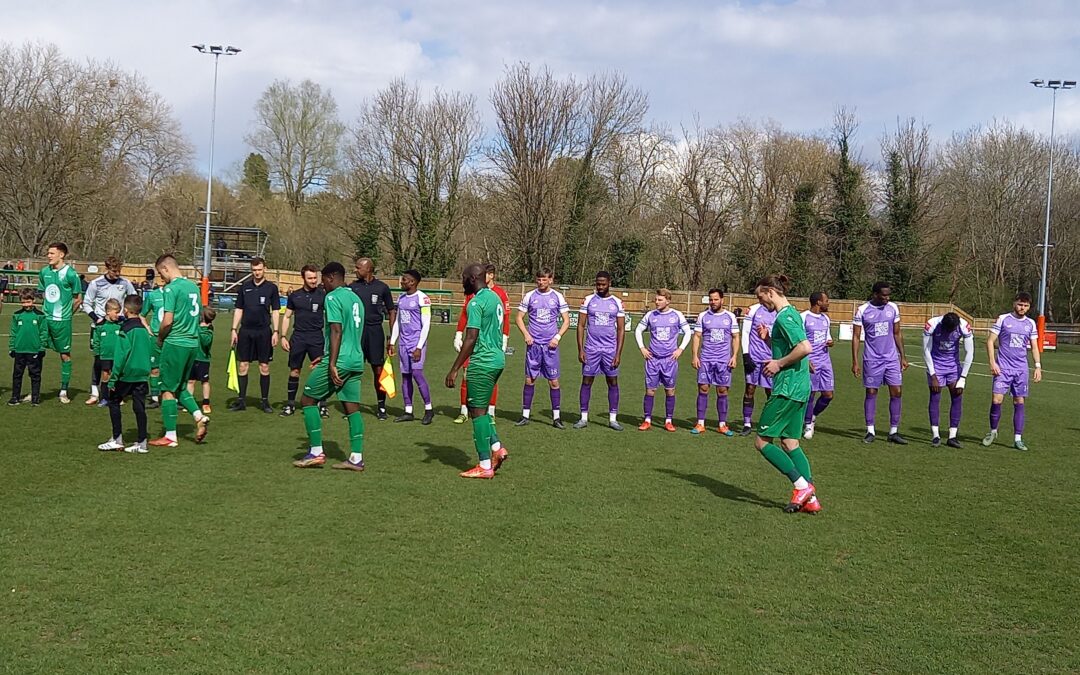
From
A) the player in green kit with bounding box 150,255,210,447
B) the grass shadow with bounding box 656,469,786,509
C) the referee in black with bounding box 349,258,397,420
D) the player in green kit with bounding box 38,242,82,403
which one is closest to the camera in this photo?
the grass shadow with bounding box 656,469,786,509

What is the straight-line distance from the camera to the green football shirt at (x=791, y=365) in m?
7.00

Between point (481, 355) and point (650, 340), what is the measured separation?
4.01 meters

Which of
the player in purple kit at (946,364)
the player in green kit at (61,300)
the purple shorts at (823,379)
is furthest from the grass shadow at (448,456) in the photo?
the player in purple kit at (946,364)

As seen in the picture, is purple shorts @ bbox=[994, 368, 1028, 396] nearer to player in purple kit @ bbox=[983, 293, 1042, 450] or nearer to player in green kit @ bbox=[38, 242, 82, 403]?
player in purple kit @ bbox=[983, 293, 1042, 450]

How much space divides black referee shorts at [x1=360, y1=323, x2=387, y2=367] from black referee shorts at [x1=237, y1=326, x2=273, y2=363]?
5.94ft

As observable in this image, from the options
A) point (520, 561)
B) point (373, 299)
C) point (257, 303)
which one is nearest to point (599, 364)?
point (373, 299)

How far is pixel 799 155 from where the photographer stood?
57.0 m

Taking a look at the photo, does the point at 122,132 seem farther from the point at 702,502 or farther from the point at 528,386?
the point at 702,502

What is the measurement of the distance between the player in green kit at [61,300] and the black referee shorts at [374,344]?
4216mm

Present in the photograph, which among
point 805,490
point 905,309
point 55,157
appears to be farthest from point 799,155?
point 805,490

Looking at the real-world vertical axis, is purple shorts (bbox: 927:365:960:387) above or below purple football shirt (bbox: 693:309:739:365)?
below

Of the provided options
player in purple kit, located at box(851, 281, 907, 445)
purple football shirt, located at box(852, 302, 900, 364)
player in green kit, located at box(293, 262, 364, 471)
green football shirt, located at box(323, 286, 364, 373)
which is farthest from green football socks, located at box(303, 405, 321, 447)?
purple football shirt, located at box(852, 302, 900, 364)

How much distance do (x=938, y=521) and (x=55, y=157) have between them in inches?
2072

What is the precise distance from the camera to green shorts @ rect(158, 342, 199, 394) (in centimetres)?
858
